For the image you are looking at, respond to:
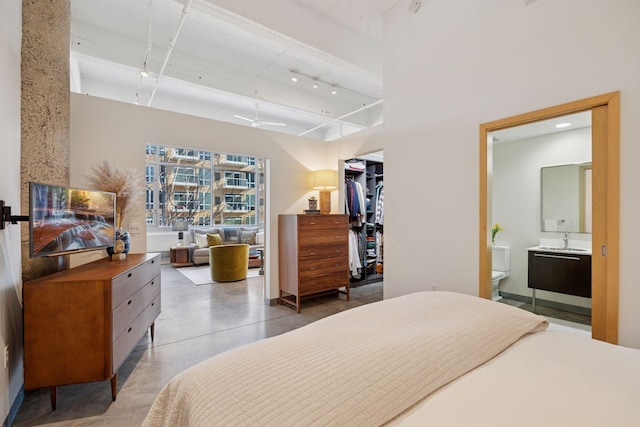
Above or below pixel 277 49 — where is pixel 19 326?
below

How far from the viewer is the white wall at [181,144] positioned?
2887 millimetres

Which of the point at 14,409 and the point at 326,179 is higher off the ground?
the point at 326,179

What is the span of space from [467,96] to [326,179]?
2250mm


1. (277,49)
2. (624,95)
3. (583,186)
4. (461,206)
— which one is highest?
(277,49)

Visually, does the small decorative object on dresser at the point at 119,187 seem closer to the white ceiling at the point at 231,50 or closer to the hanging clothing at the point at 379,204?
the white ceiling at the point at 231,50

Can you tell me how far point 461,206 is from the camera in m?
2.64

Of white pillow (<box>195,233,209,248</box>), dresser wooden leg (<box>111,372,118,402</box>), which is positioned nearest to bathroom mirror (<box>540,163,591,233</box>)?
dresser wooden leg (<box>111,372,118,402</box>)

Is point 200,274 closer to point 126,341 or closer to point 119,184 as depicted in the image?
point 119,184

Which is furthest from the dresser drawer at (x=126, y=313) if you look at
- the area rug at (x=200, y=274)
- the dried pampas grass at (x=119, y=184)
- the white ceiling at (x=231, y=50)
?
the area rug at (x=200, y=274)

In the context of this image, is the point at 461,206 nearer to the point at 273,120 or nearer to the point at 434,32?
the point at 434,32

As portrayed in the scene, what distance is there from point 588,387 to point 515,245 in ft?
11.0

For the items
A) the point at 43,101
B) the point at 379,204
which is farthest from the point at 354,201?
the point at 43,101

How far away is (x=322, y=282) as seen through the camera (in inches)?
164

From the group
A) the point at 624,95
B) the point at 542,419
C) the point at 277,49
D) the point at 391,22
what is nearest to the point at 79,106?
the point at 277,49
